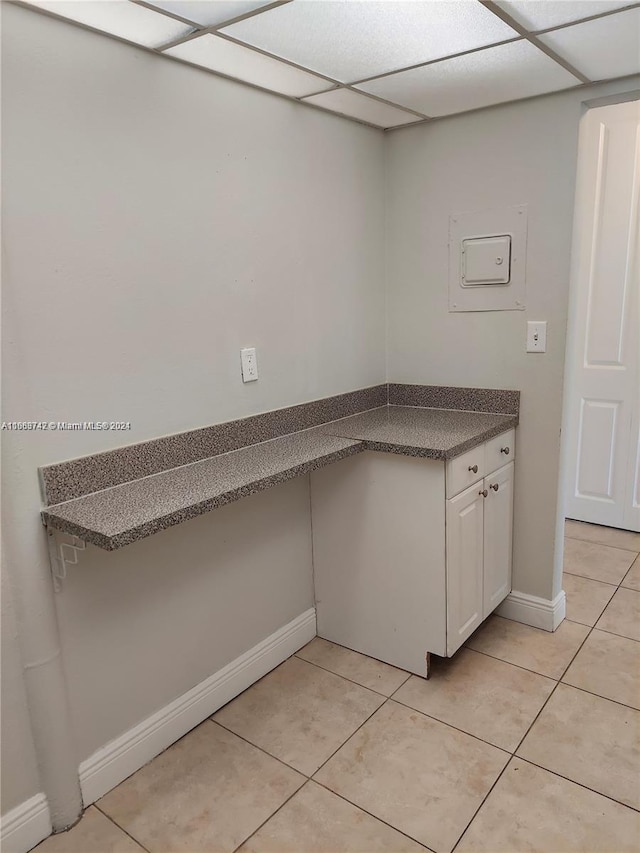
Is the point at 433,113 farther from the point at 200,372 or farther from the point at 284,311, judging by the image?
the point at 200,372

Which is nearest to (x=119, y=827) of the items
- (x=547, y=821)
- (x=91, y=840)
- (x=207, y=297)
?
(x=91, y=840)

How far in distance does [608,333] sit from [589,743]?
213cm

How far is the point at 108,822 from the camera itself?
65.9 inches

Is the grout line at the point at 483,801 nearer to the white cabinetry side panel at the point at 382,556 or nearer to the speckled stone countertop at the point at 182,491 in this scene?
the white cabinetry side panel at the point at 382,556

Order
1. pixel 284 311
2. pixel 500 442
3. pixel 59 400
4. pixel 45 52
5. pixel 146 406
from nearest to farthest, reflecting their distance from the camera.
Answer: pixel 45 52 → pixel 59 400 → pixel 146 406 → pixel 284 311 → pixel 500 442

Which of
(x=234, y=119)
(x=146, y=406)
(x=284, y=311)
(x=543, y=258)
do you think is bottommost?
(x=146, y=406)

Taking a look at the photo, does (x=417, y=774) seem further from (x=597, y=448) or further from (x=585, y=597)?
(x=597, y=448)

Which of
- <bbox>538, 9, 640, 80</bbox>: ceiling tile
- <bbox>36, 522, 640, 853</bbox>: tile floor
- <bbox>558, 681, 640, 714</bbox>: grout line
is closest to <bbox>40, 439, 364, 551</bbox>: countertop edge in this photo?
<bbox>36, 522, 640, 853</bbox>: tile floor

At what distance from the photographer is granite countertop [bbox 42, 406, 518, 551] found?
4.79 feet

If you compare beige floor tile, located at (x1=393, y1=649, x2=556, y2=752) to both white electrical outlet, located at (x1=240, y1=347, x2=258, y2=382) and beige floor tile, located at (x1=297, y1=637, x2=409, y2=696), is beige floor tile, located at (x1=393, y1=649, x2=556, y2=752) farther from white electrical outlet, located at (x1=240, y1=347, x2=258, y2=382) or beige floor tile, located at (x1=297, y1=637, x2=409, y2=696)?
white electrical outlet, located at (x1=240, y1=347, x2=258, y2=382)

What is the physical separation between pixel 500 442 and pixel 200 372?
1.20m

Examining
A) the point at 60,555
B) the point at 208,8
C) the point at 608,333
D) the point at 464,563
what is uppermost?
the point at 208,8

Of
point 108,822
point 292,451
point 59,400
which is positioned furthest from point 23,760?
point 292,451

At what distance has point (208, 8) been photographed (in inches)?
56.1
